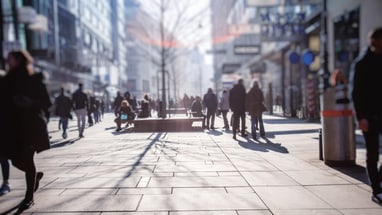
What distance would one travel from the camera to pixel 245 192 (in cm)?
506

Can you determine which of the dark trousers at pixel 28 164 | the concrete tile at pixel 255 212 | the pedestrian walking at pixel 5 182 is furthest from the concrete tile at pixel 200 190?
the pedestrian walking at pixel 5 182

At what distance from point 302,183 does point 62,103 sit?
9844mm

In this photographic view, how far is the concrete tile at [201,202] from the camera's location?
4.37 m

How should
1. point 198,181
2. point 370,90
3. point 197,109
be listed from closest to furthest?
point 370,90, point 198,181, point 197,109

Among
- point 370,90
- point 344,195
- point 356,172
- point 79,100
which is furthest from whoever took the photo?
point 79,100

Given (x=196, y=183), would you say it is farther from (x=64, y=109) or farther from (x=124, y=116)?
(x=124, y=116)

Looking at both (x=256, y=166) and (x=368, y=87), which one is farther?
(x=256, y=166)

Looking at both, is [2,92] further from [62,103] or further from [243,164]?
[62,103]

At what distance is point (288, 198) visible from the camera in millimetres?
4723

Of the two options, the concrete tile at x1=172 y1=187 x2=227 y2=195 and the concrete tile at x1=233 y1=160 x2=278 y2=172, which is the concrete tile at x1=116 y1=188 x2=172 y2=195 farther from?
the concrete tile at x1=233 y1=160 x2=278 y2=172

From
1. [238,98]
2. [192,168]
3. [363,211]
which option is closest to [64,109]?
[238,98]

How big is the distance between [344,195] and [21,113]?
3.91 meters

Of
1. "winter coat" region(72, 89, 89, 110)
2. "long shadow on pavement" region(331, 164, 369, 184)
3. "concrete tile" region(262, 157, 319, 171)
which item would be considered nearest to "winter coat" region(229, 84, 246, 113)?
"concrete tile" region(262, 157, 319, 171)

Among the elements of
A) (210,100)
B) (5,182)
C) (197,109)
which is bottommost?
(5,182)
